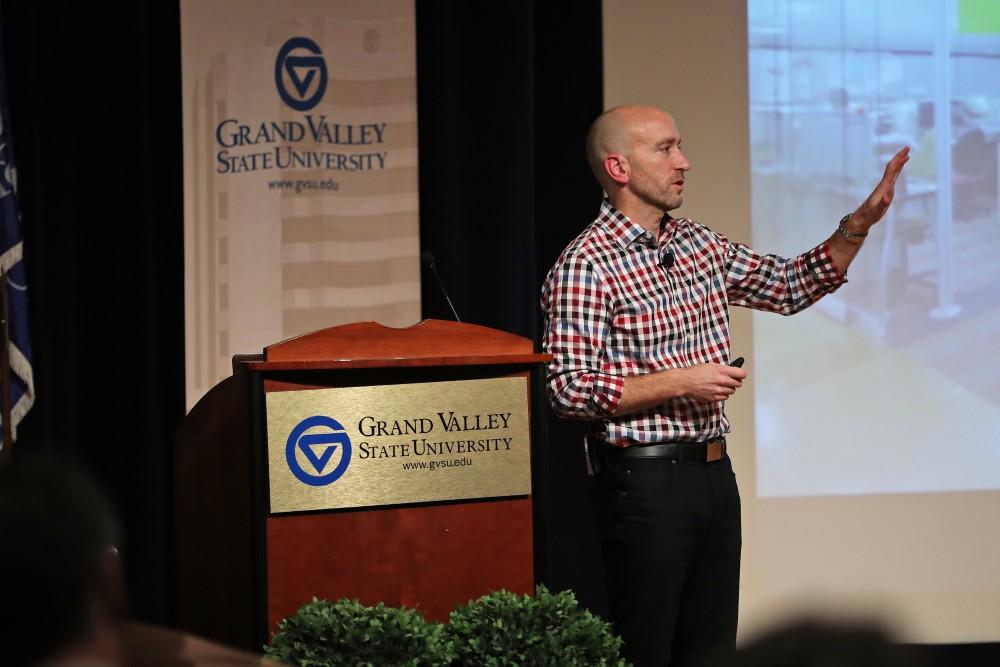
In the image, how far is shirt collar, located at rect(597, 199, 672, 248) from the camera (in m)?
2.87

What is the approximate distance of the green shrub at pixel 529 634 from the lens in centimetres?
216

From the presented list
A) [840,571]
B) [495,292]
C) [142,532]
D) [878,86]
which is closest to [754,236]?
[878,86]

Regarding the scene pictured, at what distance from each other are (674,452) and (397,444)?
0.70 metres

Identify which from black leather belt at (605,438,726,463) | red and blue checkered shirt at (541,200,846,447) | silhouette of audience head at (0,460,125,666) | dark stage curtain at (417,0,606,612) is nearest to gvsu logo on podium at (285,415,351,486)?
red and blue checkered shirt at (541,200,846,447)

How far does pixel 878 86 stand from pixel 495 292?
1518 millimetres

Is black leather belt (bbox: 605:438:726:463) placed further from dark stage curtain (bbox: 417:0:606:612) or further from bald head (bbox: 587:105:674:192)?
dark stage curtain (bbox: 417:0:606:612)

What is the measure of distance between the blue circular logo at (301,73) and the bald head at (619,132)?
1.45 meters

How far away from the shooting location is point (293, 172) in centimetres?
409

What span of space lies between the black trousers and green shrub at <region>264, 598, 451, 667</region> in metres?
0.71

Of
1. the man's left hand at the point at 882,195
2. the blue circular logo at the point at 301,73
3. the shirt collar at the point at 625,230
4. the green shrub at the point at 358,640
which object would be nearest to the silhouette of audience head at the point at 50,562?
the green shrub at the point at 358,640

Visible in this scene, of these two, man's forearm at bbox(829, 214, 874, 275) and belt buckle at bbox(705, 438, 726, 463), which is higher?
man's forearm at bbox(829, 214, 874, 275)

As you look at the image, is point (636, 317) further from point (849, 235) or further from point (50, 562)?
point (50, 562)

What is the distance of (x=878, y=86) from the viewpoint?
13.7 ft

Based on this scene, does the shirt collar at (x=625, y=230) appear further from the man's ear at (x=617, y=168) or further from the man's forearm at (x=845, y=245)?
the man's forearm at (x=845, y=245)
